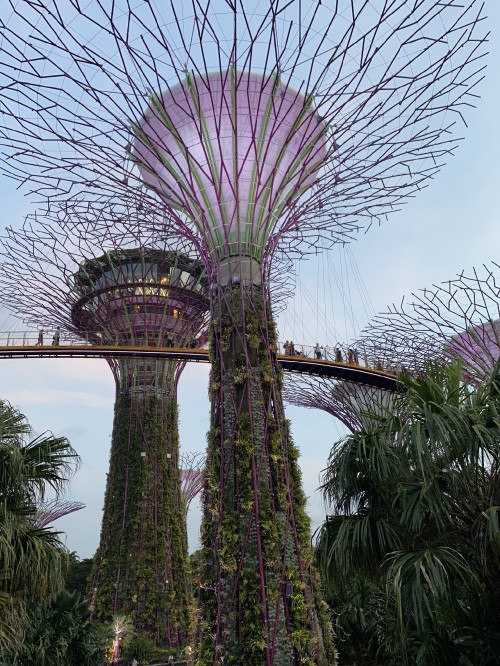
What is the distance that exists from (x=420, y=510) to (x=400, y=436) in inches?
34.9

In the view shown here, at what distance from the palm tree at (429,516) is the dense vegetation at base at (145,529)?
41.4 feet

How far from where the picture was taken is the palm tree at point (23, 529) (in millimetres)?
6520

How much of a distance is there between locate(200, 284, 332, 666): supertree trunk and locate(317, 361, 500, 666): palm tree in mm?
782

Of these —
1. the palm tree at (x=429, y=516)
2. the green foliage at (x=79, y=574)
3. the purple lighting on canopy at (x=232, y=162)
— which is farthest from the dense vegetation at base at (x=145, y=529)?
the green foliage at (x=79, y=574)

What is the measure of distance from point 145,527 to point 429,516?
1464cm

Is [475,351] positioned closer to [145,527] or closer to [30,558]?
[145,527]

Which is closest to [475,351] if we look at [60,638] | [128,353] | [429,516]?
[128,353]

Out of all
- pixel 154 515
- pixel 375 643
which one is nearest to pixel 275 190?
pixel 375 643

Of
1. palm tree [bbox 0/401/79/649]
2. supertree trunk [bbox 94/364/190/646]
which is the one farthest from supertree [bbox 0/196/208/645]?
palm tree [bbox 0/401/79/649]

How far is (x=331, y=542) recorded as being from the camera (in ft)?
25.6

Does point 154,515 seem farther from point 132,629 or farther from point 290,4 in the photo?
point 290,4

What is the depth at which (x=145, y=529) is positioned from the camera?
786 inches

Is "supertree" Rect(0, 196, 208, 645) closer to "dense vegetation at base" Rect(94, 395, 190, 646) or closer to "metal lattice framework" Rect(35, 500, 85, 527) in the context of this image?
"dense vegetation at base" Rect(94, 395, 190, 646)

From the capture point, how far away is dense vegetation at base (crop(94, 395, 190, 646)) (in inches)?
745
